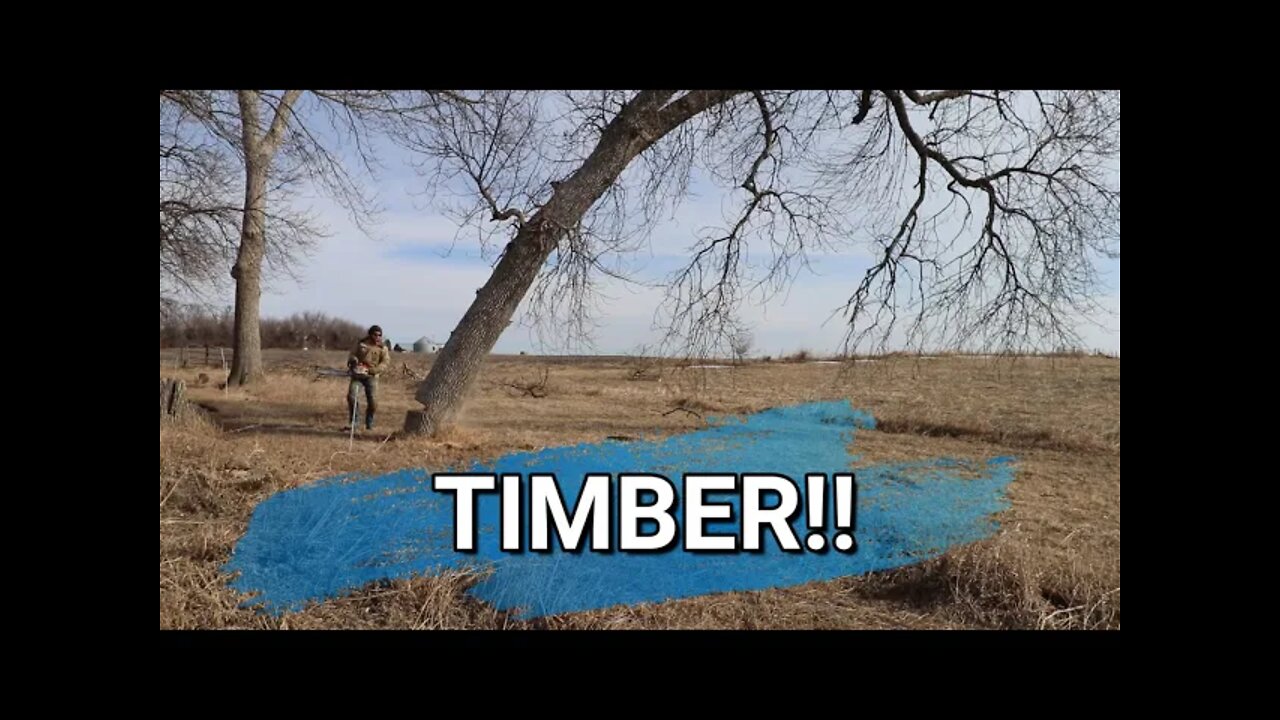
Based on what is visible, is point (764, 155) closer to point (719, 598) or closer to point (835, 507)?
point (835, 507)

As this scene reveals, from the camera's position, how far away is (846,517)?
14.5 feet

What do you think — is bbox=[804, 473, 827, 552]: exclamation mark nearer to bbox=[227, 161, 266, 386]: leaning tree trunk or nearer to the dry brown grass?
the dry brown grass

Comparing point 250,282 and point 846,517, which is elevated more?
point 250,282

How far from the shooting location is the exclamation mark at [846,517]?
14.4 ft

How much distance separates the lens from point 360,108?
25.4 feet

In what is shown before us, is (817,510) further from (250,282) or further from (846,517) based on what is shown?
(250,282)

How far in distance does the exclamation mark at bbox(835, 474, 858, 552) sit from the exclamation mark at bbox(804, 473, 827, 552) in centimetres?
10

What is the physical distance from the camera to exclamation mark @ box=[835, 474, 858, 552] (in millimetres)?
4402

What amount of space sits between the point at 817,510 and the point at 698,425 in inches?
181

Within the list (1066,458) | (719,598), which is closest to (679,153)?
(719,598)

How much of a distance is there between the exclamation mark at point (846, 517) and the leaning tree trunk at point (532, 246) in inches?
169
